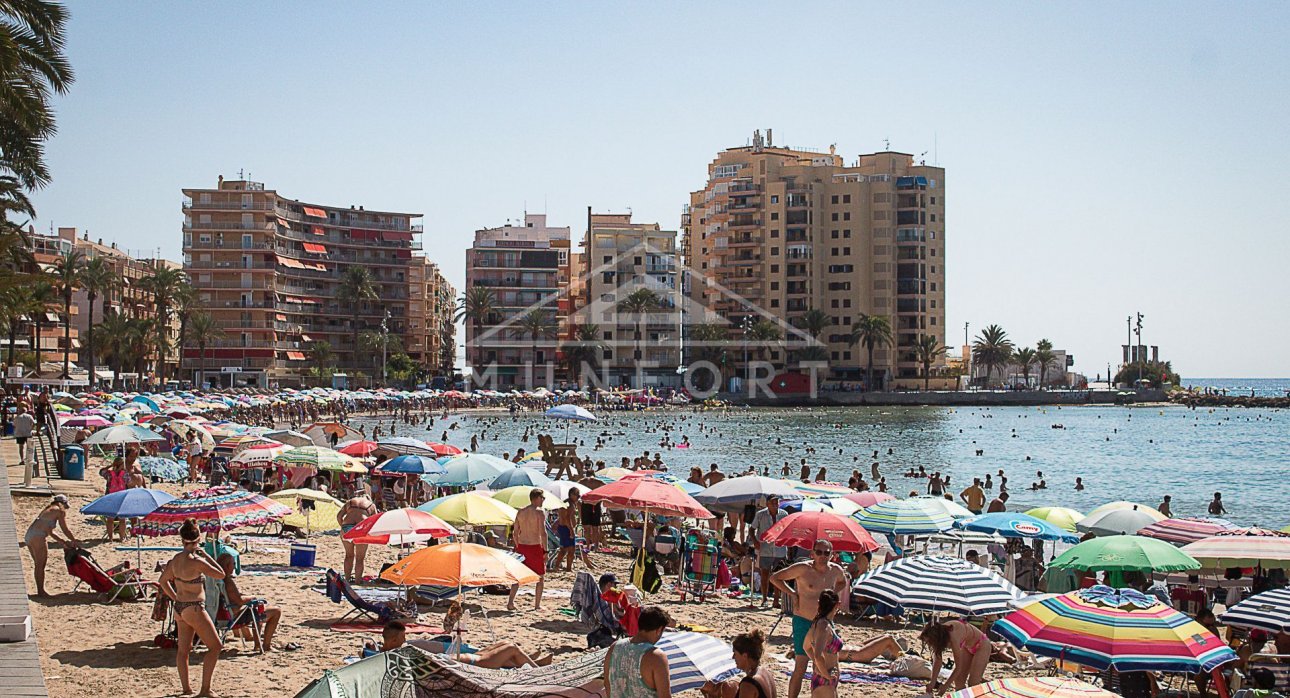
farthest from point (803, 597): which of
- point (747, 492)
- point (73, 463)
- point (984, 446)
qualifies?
point (984, 446)

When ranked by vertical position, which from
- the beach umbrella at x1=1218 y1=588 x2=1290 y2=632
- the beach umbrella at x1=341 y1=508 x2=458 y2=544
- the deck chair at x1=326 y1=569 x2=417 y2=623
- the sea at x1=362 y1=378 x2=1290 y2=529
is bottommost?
the sea at x1=362 y1=378 x2=1290 y2=529

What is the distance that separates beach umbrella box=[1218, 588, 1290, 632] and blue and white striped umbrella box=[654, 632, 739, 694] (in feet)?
19.9

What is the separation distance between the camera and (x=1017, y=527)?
17703 mm

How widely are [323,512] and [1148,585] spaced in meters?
12.8

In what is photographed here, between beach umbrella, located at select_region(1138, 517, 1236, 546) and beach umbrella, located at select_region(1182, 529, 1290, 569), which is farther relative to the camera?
beach umbrella, located at select_region(1138, 517, 1236, 546)

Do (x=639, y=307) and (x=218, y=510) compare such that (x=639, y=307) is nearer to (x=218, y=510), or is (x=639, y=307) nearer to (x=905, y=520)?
(x=905, y=520)

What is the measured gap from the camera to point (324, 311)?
11306 centimetres

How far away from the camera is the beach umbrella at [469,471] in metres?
22.5

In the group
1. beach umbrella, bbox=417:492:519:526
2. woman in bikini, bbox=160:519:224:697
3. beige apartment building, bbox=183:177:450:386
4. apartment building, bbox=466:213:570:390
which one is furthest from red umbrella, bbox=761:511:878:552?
apartment building, bbox=466:213:570:390

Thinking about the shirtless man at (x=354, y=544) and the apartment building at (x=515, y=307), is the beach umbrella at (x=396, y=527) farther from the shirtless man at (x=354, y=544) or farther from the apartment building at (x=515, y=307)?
the apartment building at (x=515, y=307)

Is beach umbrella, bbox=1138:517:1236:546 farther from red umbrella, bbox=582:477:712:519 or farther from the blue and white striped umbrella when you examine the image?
the blue and white striped umbrella

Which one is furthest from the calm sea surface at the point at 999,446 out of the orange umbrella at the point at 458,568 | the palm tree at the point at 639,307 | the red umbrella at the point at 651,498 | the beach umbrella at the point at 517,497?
the orange umbrella at the point at 458,568

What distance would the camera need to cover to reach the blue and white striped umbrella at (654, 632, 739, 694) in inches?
332

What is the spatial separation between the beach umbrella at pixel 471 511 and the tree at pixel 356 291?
9794 cm
